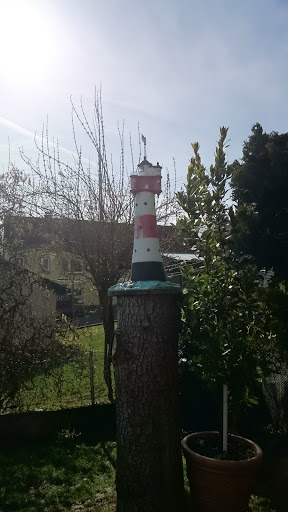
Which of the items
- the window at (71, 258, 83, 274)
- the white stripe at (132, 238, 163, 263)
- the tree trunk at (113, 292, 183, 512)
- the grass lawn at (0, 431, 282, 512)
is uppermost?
the white stripe at (132, 238, 163, 263)

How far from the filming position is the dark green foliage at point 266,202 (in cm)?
482

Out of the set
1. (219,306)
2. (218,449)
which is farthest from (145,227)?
(218,449)

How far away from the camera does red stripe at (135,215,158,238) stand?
3.42m

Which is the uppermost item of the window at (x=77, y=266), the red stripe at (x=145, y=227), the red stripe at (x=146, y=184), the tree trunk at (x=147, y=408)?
the red stripe at (x=146, y=184)

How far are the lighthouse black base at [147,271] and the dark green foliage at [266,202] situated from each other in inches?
65.4

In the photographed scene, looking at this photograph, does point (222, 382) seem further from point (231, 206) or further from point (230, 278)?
point (231, 206)

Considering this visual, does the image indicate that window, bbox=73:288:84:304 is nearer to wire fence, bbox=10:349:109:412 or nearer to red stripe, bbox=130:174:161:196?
wire fence, bbox=10:349:109:412

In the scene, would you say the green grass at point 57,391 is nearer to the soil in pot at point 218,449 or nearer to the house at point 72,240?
the house at point 72,240

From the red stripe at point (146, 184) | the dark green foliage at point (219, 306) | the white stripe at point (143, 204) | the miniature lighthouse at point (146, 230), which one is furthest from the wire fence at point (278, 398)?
the red stripe at point (146, 184)

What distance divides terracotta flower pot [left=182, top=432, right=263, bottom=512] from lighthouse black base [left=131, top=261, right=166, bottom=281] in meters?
1.51

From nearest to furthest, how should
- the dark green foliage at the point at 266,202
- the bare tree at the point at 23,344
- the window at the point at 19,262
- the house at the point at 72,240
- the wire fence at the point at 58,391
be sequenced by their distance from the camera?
the dark green foliage at the point at 266,202 → the bare tree at the point at 23,344 → the wire fence at the point at 58,391 → the house at the point at 72,240 → the window at the point at 19,262

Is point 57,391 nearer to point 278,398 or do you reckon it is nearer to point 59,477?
point 59,477

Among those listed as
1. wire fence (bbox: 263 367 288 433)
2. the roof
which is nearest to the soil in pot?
wire fence (bbox: 263 367 288 433)

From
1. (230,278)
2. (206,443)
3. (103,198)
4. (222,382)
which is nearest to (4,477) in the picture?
(206,443)
